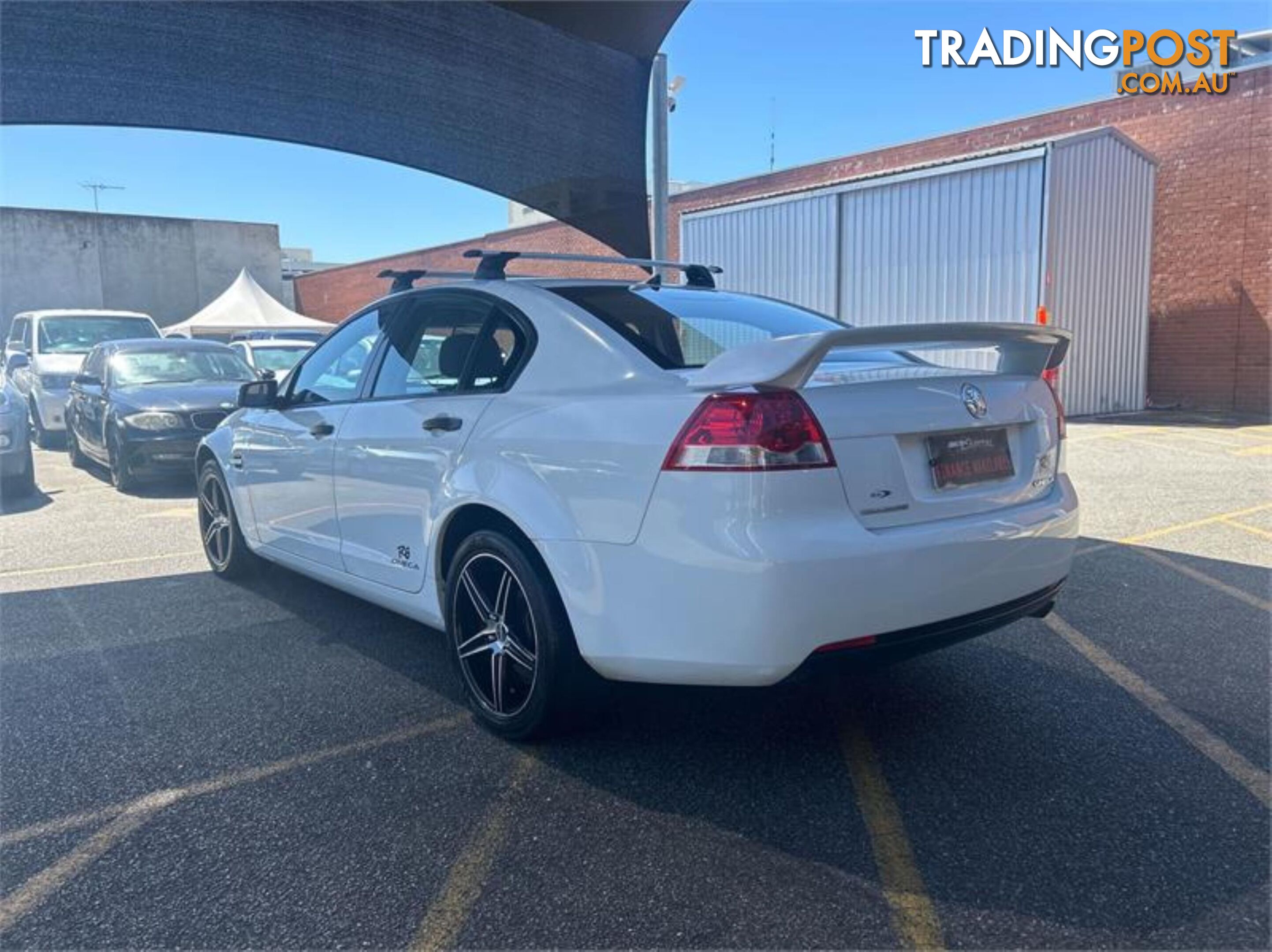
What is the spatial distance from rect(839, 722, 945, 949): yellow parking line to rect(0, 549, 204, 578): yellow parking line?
4905 mm

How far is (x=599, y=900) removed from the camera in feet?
7.59

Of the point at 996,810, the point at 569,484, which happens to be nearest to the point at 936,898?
the point at 996,810

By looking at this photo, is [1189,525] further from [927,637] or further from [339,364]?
[339,364]

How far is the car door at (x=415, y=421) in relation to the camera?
3381 mm

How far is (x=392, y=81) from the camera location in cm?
621

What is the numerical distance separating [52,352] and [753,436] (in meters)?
13.5

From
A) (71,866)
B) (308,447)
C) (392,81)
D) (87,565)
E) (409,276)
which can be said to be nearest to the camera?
(71,866)

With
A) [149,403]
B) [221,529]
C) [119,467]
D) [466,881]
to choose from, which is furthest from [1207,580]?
[119,467]

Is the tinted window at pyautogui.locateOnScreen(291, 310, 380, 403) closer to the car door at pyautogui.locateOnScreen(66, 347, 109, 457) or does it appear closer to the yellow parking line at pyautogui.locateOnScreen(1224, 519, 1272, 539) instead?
the yellow parking line at pyautogui.locateOnScreen(1224, 519, 1272, 539)

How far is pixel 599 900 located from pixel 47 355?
13.6 meters

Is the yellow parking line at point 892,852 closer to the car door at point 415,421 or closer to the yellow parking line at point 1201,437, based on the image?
the car door at point 415,421

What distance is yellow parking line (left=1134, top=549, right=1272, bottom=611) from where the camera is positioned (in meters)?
4.64

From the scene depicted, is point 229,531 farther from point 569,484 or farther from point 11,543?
point 569,484

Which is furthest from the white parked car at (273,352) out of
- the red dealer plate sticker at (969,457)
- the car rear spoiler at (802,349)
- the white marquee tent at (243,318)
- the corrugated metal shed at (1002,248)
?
the red dealer plate sticker at (969,457)
